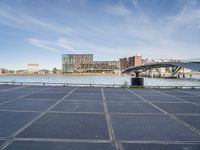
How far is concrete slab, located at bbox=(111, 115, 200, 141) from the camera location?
5.56 metres

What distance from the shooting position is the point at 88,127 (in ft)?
21.2

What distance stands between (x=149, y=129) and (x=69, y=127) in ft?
9.74

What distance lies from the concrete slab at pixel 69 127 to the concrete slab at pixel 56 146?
50cm

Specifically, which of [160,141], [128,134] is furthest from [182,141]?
[128,134]

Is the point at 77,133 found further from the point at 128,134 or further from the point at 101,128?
the point at 128,134

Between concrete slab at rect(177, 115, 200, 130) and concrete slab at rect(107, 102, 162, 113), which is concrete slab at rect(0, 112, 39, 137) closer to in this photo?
concrete slab at rect(107, 102, 162, 113)

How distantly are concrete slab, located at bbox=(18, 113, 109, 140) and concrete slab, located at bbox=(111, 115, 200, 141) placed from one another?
595 millimetres

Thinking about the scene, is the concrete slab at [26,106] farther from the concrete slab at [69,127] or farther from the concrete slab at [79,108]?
the concrete slab at [69,127]

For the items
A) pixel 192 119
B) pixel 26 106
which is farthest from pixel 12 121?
pixel 192 119

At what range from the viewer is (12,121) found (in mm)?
7070

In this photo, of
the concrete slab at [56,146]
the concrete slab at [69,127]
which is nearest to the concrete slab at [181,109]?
the concrete slab at [69,127]

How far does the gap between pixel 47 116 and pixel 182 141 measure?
18.4 feet

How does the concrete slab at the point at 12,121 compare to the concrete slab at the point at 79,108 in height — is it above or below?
below

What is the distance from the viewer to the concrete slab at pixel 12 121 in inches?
235
